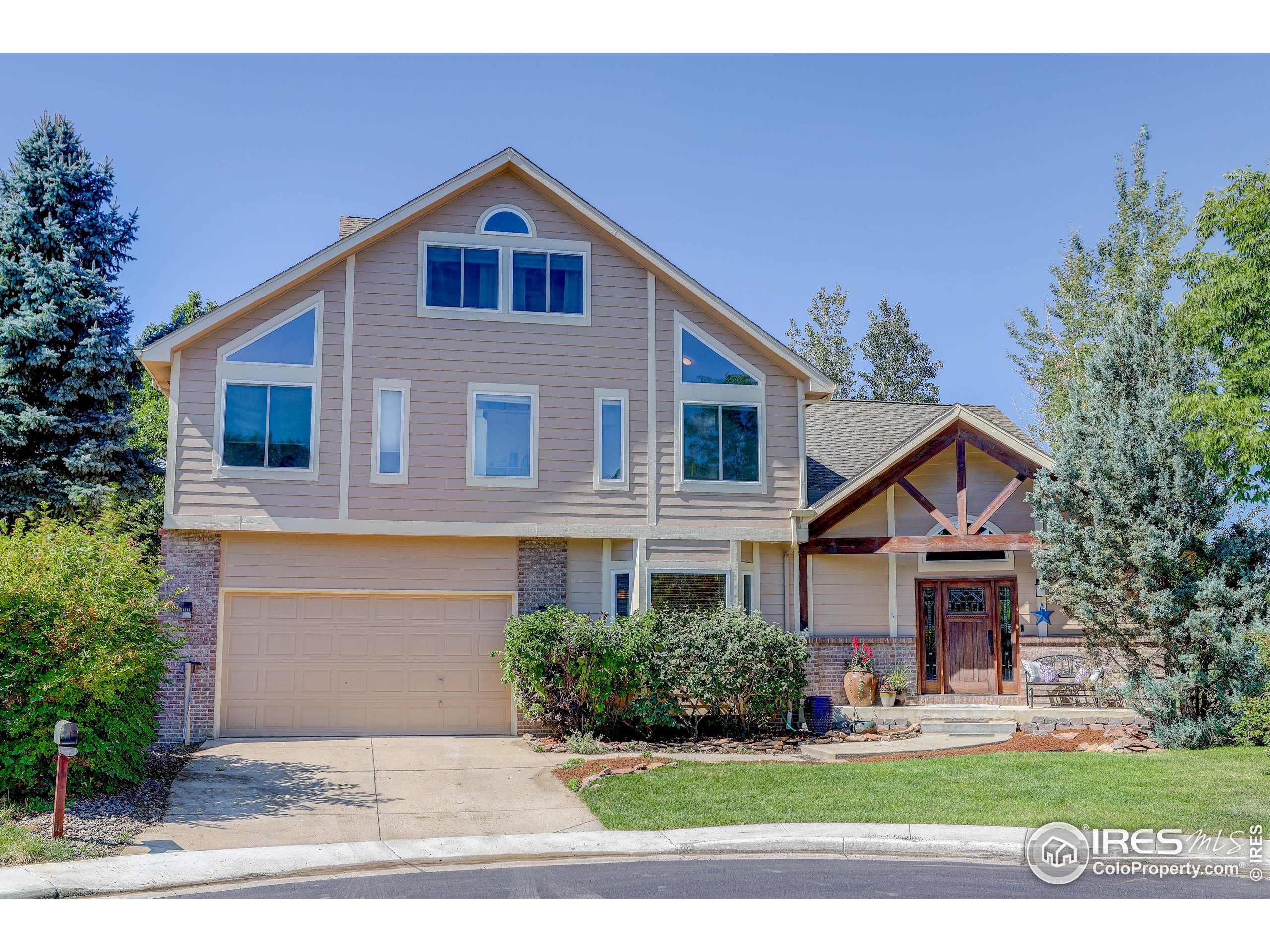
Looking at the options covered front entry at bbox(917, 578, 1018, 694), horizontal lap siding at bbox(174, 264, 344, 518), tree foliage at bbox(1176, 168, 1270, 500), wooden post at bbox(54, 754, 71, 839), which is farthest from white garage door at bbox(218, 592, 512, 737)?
tree foliage at bbox(1176, 168, 1270, 500)

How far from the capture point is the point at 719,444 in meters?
17.1

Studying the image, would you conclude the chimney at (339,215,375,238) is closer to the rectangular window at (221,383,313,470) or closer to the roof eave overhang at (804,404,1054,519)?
the rectangular window at (221,383,313,470)

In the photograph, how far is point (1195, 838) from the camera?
29.8ft

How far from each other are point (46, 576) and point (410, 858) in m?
4.97

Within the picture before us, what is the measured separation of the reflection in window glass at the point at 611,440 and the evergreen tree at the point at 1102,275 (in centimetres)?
1538

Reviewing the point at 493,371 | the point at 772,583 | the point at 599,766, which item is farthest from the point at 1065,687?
the point at 493,371

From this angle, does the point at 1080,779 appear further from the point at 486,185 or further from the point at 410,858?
the point at 486,185

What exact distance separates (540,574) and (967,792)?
7.43 m

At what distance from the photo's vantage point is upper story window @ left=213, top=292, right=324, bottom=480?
51.0 feet

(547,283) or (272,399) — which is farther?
(547,283)

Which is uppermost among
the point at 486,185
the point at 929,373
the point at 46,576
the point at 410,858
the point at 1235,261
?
the point at 929,373

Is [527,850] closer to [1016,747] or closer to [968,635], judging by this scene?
[1016,747]

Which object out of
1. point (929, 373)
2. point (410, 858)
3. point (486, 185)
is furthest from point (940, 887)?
point (929, 373)

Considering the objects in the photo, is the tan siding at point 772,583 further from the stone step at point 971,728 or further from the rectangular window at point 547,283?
the rectangular window at point 547,283
